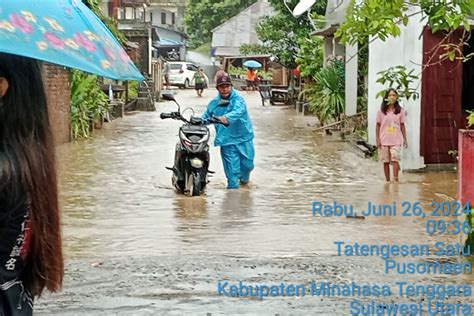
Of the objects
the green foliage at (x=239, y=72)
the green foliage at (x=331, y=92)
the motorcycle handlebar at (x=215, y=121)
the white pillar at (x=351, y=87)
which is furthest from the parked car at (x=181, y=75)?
the motorcycle handlebar at (x=215, y=121)

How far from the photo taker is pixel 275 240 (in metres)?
8.10

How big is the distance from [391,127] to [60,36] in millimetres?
8944

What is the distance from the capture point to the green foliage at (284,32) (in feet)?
98.0

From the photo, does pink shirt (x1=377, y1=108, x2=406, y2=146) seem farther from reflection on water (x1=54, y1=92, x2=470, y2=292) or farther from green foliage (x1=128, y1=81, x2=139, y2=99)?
green foliage (x1=128, y1=81, x2=139, y2=99)

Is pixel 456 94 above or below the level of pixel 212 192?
above

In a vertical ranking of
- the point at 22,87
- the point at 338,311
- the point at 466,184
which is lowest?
the point at 338,311

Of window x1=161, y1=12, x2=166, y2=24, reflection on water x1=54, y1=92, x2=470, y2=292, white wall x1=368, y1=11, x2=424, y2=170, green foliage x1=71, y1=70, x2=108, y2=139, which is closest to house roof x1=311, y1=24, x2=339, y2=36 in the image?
reflection on water x1=54, y1=92, x2=470, y2=292

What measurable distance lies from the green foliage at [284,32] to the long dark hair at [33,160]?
26.8 m

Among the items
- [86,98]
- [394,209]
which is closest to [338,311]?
[394,209]

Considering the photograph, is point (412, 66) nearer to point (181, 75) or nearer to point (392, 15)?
point (392, 15)

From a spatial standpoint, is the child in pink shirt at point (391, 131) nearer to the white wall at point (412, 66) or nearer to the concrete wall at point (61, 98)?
the white wall at point (412, 66)

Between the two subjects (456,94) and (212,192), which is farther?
(456,94)

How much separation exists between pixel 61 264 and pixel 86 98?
16736 mm

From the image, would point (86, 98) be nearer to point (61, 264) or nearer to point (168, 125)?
point (168, 125)
